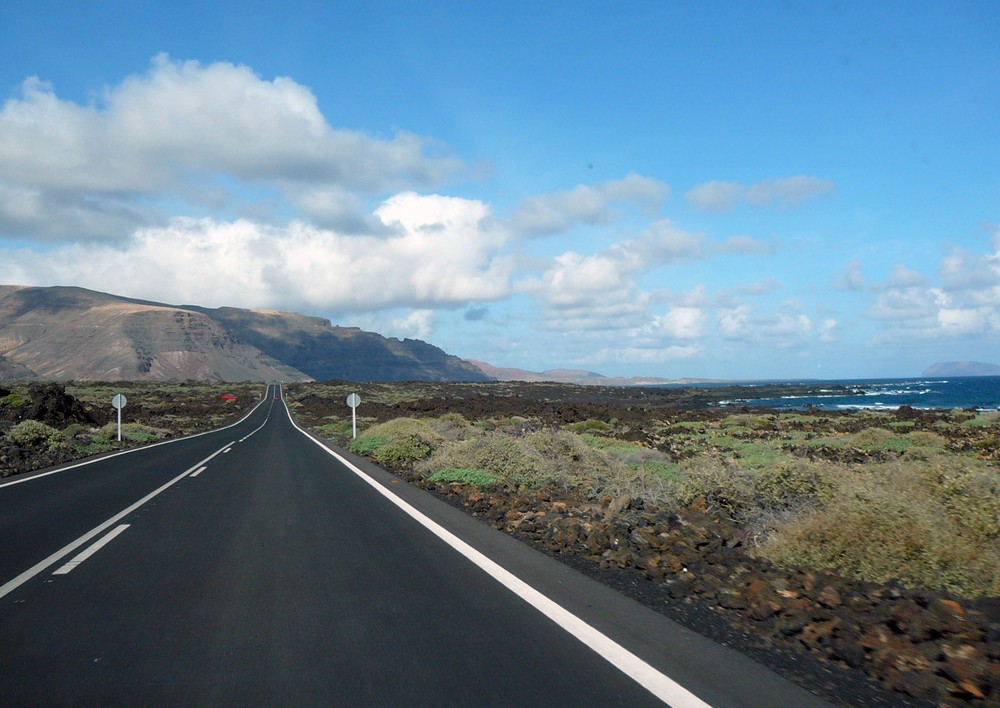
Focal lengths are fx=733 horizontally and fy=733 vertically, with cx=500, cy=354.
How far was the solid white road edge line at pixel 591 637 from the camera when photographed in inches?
167

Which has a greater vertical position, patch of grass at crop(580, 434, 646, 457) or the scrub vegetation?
the scrub vegetation

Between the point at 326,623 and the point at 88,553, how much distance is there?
14.0 feet

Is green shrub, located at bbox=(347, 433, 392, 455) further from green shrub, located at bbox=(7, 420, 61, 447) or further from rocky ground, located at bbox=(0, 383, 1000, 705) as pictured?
green shrub, located at bbox=(7, 420, 61, 447)

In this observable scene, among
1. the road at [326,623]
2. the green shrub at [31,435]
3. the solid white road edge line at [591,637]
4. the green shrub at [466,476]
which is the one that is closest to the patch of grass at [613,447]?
the green shrub at [466,476]

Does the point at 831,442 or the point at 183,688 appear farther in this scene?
the point at 831,442

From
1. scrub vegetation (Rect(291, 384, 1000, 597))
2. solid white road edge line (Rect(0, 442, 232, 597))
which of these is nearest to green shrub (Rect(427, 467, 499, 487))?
scrub vegetation (Rect(291, 384, 1000, 597))

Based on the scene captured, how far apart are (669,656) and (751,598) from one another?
179 cm

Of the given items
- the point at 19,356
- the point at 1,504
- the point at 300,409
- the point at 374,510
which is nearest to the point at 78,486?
the point at 1,504

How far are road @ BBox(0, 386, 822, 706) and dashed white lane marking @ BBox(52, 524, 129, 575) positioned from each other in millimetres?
50

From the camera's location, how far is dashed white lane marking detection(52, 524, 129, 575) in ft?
24.6

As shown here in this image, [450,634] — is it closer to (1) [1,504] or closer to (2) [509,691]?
(2) [509,691]

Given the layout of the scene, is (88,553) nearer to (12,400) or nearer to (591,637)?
(591,637)

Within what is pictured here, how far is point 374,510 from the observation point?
1145cm

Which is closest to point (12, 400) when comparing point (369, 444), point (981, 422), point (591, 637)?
point (369, 444)
